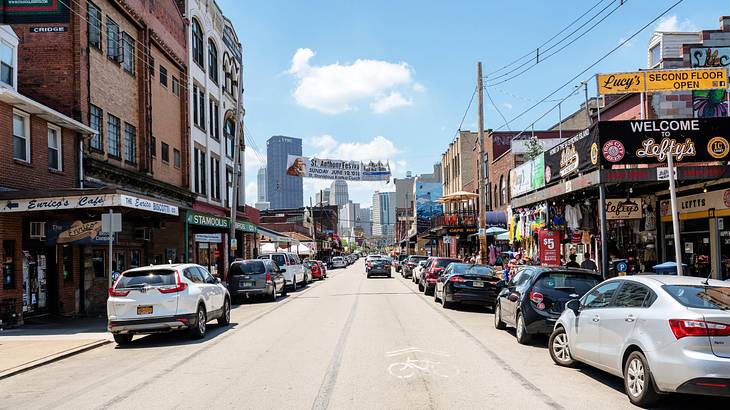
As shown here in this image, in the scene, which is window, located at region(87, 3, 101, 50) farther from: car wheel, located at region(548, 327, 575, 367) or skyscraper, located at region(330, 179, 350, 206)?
skyscraper, located at region(330, 179, 350, 206)

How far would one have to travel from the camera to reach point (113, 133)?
80.1 ft

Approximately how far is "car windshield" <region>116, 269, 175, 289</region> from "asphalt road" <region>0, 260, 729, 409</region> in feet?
4.29

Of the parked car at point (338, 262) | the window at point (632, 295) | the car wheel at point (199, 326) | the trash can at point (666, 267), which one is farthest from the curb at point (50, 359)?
the parked car at point (338, 262)

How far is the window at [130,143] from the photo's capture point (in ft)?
84.2

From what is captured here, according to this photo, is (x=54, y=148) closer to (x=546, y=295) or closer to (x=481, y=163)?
(x=546, y=295)

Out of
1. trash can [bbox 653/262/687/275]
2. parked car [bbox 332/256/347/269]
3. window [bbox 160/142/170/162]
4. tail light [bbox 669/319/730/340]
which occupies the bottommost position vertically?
parked car [bbox 332/256/347/269]

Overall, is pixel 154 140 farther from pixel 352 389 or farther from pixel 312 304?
pixel 352 389

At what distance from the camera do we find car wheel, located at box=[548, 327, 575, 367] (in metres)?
9.63

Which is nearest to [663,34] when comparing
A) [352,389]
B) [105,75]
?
[352,389]

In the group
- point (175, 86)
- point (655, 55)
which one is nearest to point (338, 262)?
point (175, 86)

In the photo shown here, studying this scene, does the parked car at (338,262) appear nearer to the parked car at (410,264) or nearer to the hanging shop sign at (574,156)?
the parked car at (410,264)

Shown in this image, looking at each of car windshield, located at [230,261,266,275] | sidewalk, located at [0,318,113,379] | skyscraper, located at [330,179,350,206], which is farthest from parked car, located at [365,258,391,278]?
skyscraper, located at [330,179,350,206]

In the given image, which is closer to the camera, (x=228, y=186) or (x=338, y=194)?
(x=228, y=186)

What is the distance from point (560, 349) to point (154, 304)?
→ 8.16 m
